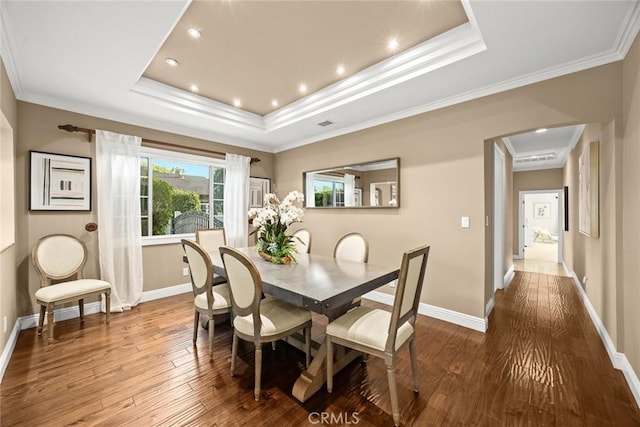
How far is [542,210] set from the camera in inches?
465

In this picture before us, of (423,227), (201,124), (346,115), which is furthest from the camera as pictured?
(201,124)

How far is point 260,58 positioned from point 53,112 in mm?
2544

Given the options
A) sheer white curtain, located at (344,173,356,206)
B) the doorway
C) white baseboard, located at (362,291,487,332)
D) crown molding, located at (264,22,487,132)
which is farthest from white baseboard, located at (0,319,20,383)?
the doorway

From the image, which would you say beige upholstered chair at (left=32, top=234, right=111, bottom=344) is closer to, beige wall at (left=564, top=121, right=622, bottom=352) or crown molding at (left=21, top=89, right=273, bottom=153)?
crown molding at (left=21, top=89, right=273, bottom=153)

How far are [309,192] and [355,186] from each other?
104 cm

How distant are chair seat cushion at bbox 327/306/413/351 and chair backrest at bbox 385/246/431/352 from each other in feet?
0.25

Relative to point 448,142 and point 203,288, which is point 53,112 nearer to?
point 203,288

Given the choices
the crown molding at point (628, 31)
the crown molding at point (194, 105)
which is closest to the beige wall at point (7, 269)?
the crown molding at point (194, 105)

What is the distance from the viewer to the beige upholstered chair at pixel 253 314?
6.04 ft

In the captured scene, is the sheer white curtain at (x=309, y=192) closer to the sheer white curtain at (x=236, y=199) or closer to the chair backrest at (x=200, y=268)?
the sheer white curtain at (x=236, y=199)

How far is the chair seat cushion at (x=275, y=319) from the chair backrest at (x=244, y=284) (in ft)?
0.20

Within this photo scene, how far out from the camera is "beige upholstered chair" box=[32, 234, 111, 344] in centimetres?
264

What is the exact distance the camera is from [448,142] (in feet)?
10.1

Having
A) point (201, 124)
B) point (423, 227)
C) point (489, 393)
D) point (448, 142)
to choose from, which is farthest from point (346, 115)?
point (489, 393)
